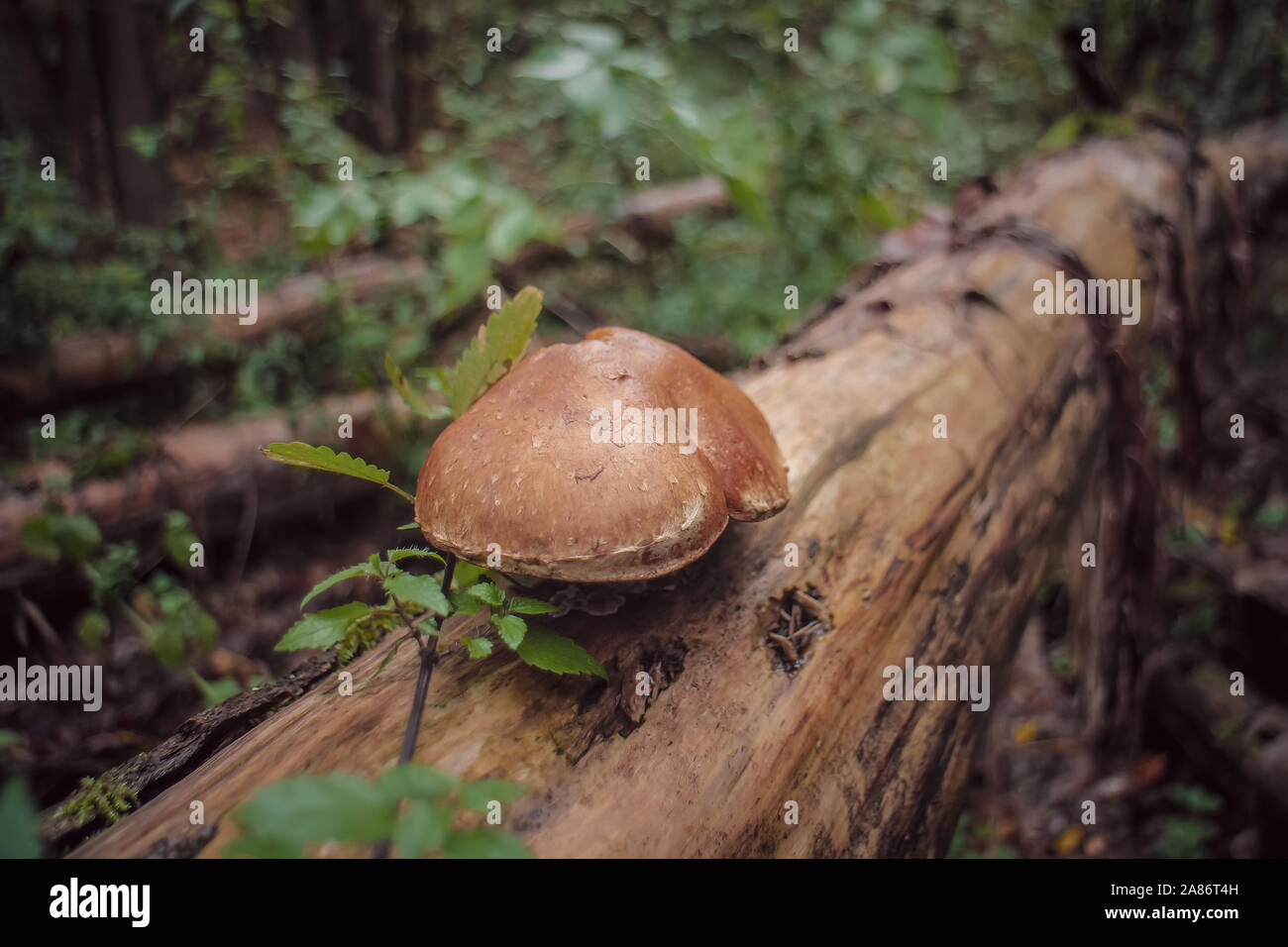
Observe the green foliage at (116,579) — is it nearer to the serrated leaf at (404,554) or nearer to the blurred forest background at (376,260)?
the blurred forest background at (376,260)

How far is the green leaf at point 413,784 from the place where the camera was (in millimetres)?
973

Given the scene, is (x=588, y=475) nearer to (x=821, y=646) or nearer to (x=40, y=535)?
(x=821, y=646)

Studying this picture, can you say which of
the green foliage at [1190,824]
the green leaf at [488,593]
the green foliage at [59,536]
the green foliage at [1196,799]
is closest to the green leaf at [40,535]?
the green foliage at [59,536]

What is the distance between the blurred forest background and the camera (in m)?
3.31

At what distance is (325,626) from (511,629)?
354mm

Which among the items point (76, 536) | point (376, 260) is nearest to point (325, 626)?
point (76, 536)

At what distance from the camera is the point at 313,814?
0.91 meters

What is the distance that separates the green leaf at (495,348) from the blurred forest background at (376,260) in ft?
4.90

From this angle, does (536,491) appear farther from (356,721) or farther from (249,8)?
(249,8)

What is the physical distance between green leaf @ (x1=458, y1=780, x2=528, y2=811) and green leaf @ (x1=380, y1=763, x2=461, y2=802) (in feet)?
0.11

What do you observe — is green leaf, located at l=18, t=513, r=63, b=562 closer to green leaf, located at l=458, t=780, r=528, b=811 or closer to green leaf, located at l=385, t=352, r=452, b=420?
green leaf, located at l=385, t=352, r=452, b=420
